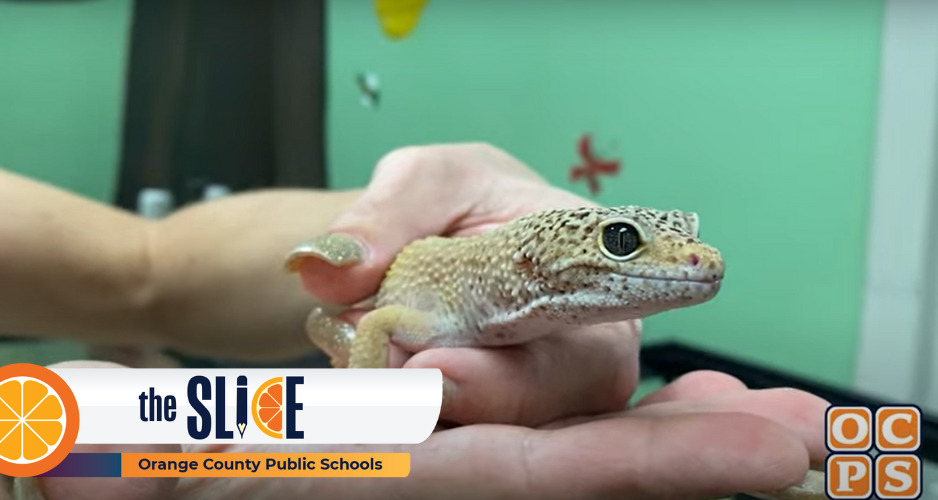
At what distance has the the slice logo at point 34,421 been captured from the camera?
0.36 m

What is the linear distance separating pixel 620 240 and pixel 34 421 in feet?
0.95

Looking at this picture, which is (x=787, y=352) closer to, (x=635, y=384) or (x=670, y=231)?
(x=635, y=384)

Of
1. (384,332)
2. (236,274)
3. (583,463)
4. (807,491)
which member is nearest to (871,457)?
(807,491)

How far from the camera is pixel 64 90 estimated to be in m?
0.68

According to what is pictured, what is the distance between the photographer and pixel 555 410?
0.43 metres

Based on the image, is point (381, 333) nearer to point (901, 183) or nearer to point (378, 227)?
point (378, 227)

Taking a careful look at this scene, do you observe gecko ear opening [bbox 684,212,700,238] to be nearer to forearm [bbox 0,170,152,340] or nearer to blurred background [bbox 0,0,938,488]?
blurred background [bbox 0,0,938,488]

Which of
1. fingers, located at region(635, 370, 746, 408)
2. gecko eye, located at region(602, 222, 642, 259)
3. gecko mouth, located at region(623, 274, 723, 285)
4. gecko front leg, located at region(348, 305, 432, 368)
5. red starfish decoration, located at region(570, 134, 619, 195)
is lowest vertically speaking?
fingers, located at region(635, 370, 746, 408)

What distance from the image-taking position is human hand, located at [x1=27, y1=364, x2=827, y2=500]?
0.35 meters

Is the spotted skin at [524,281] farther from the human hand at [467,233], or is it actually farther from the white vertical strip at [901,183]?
the white vertical strip at [901,183]

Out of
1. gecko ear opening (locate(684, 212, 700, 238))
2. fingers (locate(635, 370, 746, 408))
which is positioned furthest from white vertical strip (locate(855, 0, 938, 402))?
gecko ear opening (locate(684, 212, 700, 238))

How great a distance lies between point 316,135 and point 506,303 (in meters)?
0.27

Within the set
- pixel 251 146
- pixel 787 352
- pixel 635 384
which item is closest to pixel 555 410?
pixel 635 384

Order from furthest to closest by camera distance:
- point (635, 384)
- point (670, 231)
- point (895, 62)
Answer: point (895, 62), point (635, 384), point (670, 231)
